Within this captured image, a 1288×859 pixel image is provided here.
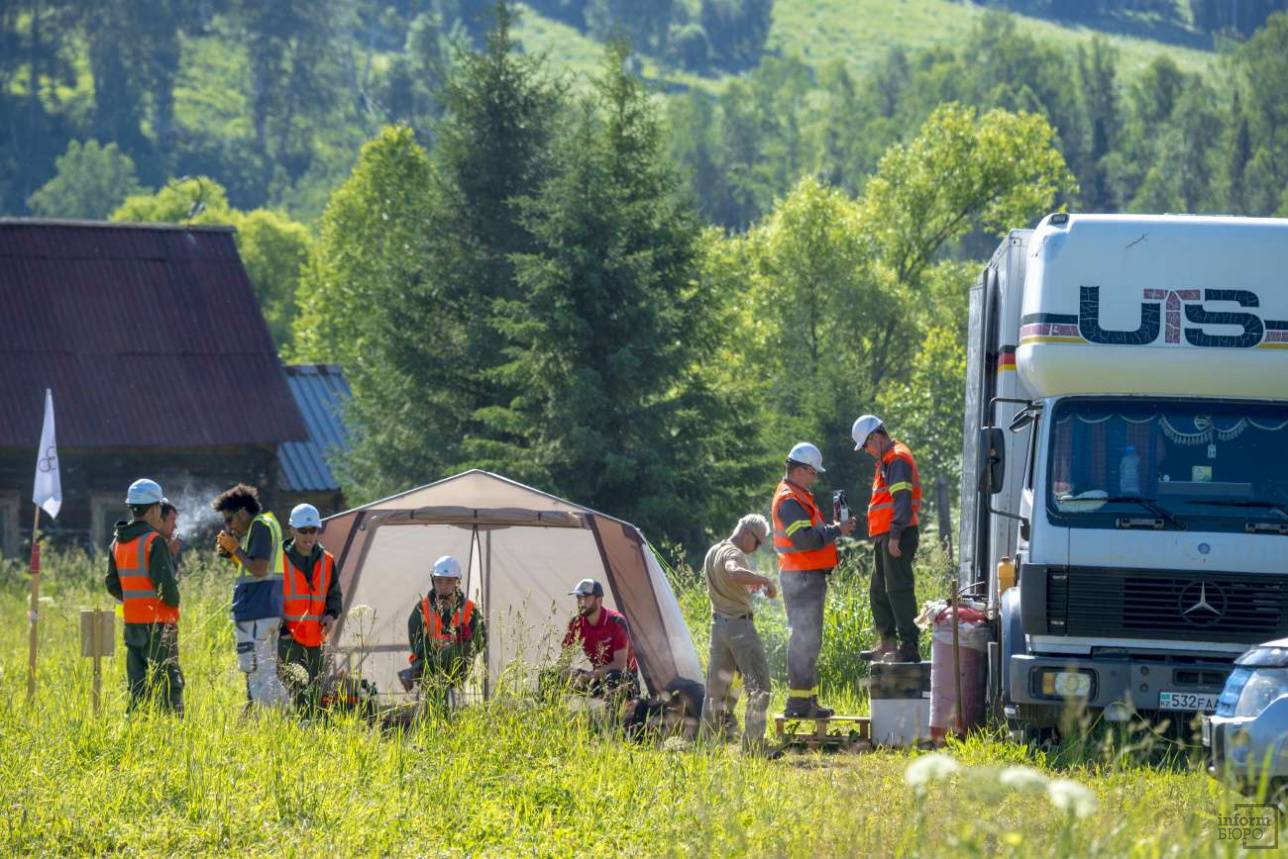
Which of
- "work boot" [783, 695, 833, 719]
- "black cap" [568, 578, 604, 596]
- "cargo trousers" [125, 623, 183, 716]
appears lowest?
"work boot" [783, 695, 833, 719]

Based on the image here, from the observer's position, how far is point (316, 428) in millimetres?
34125

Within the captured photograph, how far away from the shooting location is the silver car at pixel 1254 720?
24.3ft

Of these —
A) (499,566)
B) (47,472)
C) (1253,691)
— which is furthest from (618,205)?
(1253,691)

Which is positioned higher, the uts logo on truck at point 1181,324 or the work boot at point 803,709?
the uts logo on truck at point 1181,324

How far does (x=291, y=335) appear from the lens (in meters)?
75.9

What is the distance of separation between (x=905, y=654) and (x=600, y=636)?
2052 mm

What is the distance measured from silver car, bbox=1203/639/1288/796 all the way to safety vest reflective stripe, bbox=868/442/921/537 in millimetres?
3957

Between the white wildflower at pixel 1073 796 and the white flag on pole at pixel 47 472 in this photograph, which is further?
the white flag on pole at pixel 47 472

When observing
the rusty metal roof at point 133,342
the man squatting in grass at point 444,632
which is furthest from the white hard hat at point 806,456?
the rusty metal roof at point 133,342

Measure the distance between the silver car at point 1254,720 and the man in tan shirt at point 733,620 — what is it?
3305 millimetres

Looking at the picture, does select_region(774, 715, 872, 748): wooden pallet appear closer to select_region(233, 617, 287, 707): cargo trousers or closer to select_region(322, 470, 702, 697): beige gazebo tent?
select_region(322, 470, 702, 697): beige gazebo tent

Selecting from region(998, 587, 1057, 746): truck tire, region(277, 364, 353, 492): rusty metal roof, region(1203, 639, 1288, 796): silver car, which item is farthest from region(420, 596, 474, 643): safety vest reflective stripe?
region(277, 364, 353, 492): rusty metal roof

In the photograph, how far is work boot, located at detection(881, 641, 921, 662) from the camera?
12008 mm

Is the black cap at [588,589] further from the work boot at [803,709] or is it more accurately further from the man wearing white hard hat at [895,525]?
the man wearing white hard hat at [895,525]
